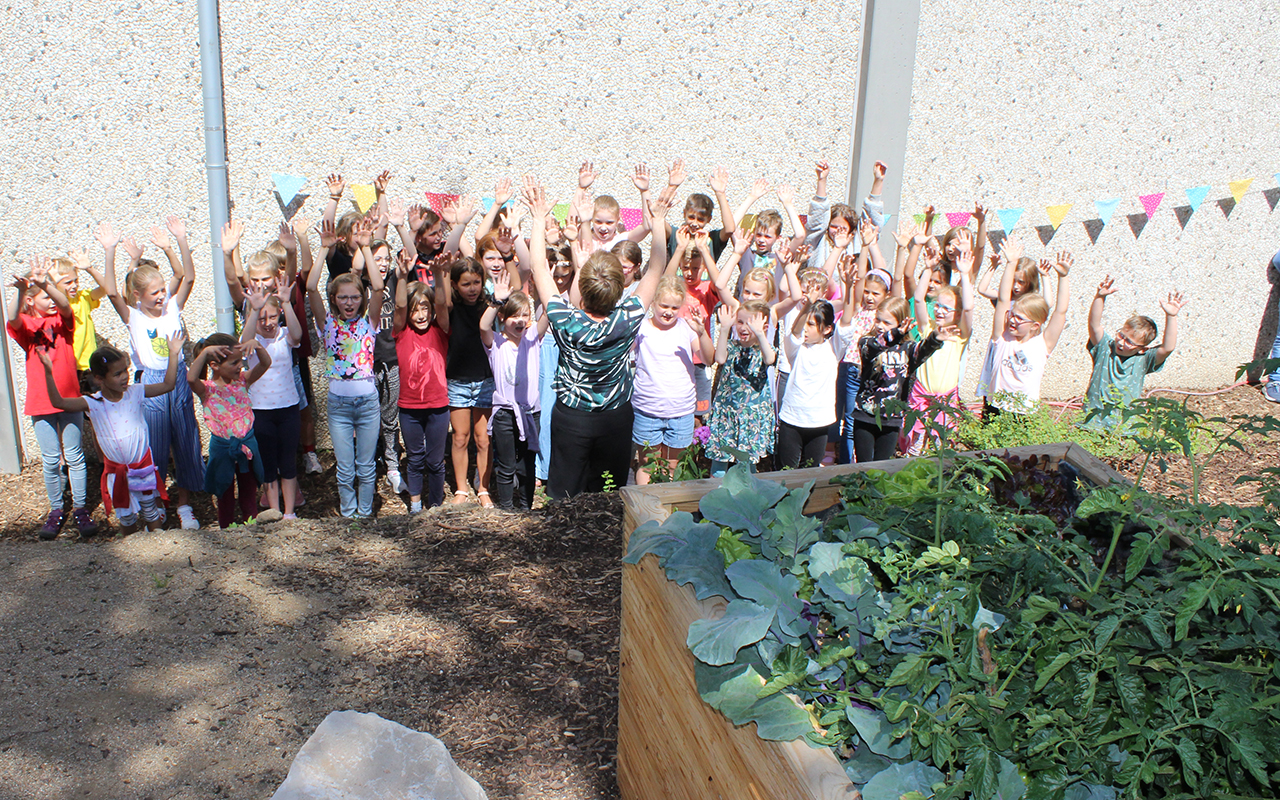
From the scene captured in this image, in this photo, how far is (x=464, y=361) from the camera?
5.37 m

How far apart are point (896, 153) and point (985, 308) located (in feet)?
5.55

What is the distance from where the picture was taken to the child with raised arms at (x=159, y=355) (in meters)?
5.18

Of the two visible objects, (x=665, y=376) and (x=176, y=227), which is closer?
(x=665, y=376)

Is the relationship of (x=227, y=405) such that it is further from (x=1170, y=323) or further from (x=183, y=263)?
(x=1170, y=323)

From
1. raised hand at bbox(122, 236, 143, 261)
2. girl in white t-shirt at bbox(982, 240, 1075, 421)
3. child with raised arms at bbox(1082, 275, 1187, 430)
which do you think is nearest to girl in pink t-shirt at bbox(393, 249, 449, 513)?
raised hand at bbox(122, 236, 143, 261)

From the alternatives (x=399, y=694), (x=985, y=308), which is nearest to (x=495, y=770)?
(x=399, y=694)

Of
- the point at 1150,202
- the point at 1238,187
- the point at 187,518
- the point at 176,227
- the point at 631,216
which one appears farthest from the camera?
the point at 1238,187

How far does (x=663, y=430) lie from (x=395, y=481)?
6.45ft

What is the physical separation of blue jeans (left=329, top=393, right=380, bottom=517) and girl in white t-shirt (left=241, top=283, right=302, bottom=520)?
0.25 metres

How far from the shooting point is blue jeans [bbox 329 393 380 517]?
5160mm

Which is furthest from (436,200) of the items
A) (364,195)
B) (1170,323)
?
(1170,323)

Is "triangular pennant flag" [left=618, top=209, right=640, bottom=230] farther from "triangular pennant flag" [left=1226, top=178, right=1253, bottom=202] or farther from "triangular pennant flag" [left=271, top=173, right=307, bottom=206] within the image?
"triangular pennant flag" [left=1226, top=178, right=1253, bottom=202]

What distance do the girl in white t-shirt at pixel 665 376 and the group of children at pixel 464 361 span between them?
13 mm

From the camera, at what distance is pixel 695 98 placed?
663 cm
